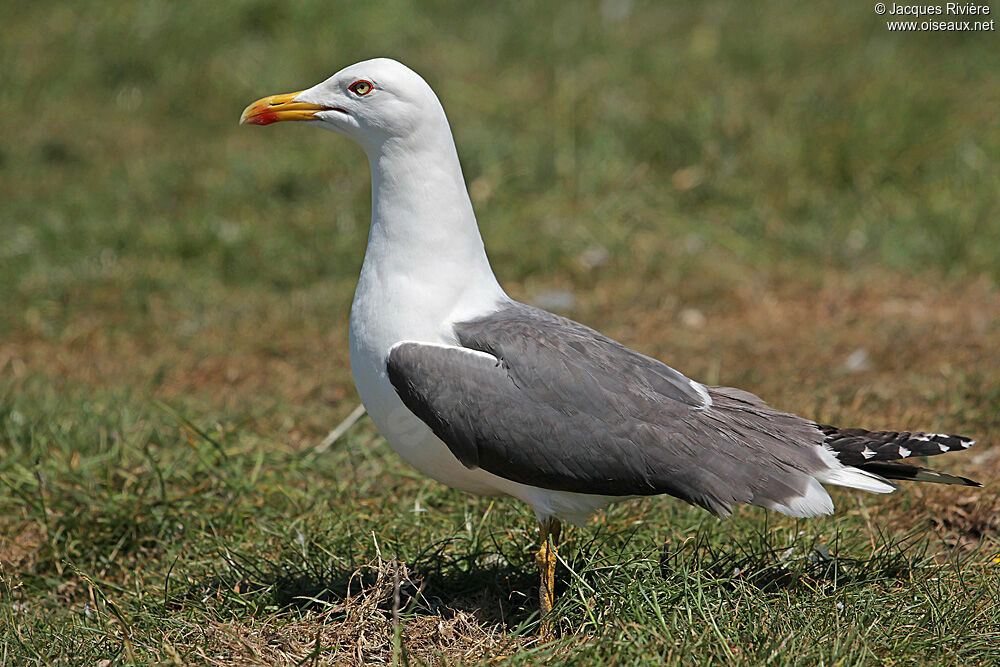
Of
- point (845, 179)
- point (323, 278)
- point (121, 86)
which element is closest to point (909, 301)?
point (845, 179)

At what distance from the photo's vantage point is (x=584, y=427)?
372cm

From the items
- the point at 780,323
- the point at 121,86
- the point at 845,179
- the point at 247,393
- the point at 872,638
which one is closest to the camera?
the point at 872,638

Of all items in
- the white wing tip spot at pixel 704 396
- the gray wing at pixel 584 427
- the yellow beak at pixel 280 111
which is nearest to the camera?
the gray wing at pixel 584 427

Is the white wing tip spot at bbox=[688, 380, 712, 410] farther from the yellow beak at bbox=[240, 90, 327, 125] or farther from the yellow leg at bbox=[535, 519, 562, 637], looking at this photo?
the yellow beak at bbox=[240, 90, 327, 125]

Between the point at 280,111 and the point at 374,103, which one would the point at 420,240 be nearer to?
the point at 374,103

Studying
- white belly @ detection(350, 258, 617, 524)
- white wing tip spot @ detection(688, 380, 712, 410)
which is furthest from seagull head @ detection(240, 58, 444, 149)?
white wing tip spot @ detection(688, 380, 712, 410)

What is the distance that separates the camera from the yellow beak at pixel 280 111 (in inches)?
163

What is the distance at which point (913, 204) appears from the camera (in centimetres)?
820

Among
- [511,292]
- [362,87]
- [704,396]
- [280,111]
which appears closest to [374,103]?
[362,87]

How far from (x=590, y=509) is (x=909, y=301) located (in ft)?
13.8

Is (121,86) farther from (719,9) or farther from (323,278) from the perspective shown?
(719,9)

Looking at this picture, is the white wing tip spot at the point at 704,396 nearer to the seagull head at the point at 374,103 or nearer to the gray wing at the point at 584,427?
the gray wing at the point at 584,427

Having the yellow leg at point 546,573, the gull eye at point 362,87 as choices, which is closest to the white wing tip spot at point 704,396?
the yellow leg at point 546,573

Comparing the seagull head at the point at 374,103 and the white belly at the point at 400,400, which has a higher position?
the seagull head at the point at 374,103
